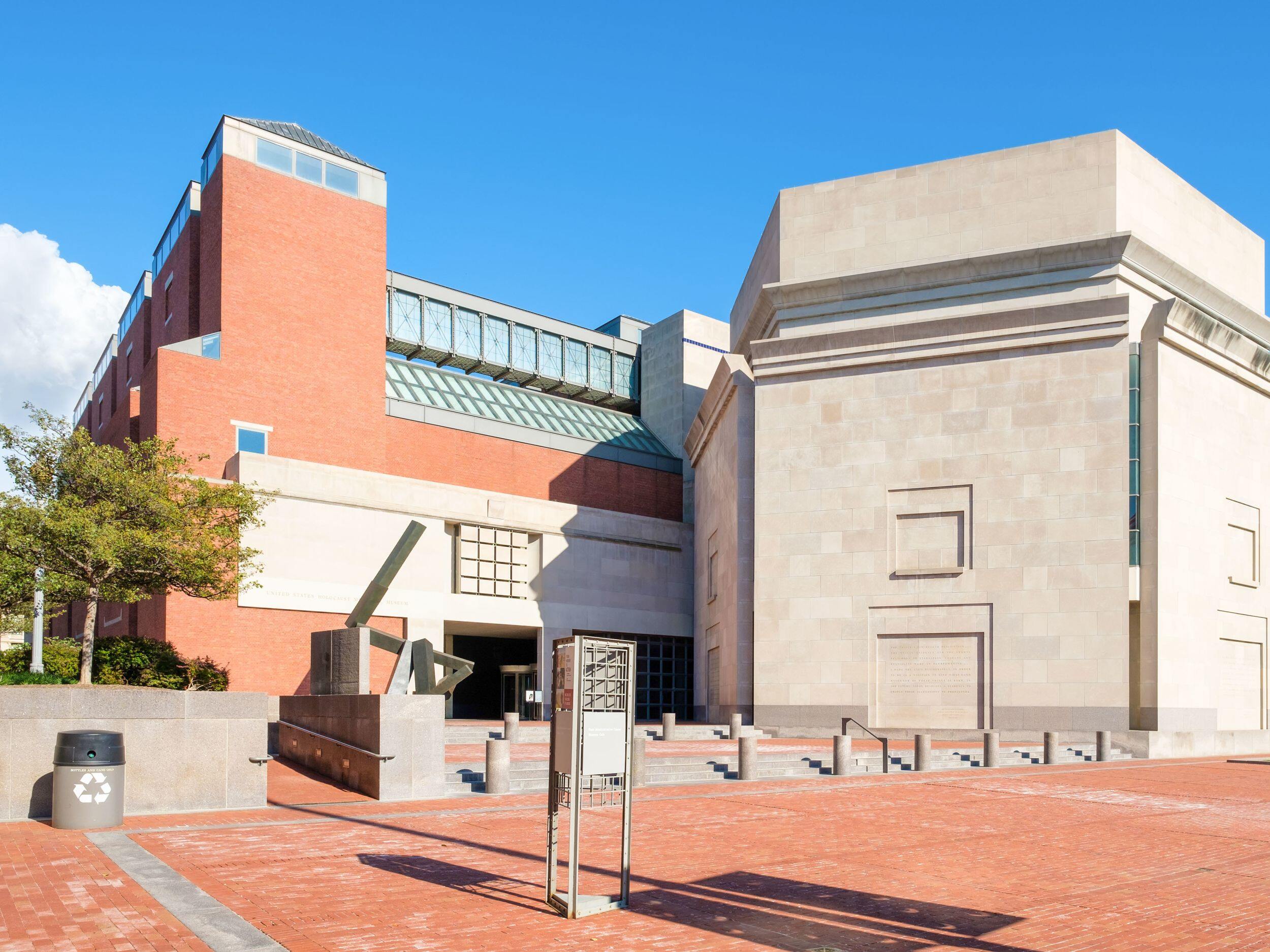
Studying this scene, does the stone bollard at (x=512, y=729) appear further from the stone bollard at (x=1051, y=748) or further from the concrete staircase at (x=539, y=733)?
the stone bollard at (x=1051, y=748)

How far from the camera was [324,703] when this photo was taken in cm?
1870

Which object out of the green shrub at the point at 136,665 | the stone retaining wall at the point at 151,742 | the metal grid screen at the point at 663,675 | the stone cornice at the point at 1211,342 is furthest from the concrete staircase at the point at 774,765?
the metal grid screen at the point at 663,675

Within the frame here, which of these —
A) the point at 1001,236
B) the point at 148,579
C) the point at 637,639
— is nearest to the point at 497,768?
the point at 148,579

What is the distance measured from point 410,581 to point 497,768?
71.4 ft

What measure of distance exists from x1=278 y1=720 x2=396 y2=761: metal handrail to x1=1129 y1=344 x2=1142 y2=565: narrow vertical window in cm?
2401

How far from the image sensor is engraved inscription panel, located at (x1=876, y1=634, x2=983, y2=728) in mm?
33219

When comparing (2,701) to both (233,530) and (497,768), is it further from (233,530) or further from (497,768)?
(233,530)

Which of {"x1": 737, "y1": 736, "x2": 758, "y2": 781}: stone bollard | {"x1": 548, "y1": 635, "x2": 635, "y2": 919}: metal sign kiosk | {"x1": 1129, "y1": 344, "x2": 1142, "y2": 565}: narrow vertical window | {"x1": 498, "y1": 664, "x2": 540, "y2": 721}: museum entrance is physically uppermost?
{"x1": 1129, "y1": 344, "x2": 1142, "y2": 565}: narrow vertical window

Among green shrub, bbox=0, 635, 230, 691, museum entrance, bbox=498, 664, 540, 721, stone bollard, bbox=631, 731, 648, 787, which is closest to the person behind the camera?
stone bollard, bbox=631, 731, 648, 787

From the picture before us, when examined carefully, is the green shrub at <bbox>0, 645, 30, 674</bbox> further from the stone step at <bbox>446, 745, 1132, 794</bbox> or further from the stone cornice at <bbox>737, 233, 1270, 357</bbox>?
the stone cornice at <bbox>737, 233, 1270, 357</bbox>

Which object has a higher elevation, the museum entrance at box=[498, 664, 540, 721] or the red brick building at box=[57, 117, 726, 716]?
the red brick building at box=[57, 117, 726, 716]

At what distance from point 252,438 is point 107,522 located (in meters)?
13.9

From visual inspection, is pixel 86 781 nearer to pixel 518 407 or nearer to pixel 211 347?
pixel 211 347

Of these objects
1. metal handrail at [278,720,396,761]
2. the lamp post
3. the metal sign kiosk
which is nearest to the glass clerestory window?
the lamp post
